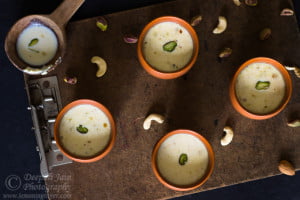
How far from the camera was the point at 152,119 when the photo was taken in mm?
1191

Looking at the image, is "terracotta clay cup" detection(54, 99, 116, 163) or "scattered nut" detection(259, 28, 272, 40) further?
"scattered nut" detection(259, 28, 272, 40)

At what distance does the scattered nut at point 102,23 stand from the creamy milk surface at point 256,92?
0.51 metres

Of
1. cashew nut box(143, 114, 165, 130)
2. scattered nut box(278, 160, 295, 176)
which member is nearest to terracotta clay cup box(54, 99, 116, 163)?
cashew nut box(143, 114, 165, 130)

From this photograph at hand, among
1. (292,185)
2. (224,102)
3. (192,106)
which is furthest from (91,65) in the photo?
(292,185)

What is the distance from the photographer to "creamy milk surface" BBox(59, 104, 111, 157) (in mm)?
1145

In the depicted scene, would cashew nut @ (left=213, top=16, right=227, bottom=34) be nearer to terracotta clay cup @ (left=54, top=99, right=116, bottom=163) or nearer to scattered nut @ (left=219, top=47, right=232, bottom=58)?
scattered nut @ (left=219, top=47, right=232, bottom=58)

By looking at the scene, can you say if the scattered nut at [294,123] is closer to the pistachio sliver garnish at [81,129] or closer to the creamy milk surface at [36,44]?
the pistachio sliver garnish at [81,129]

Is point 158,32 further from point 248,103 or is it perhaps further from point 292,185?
point 292,185

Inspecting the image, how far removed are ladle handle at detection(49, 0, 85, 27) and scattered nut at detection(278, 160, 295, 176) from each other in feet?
3.01

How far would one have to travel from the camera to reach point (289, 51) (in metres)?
1.26

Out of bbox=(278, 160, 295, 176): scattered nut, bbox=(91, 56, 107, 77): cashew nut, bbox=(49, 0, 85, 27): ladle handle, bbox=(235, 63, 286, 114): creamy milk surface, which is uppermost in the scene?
bbox=(49, 0, 85, 27): ladle handle

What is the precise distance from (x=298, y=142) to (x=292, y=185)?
0.21 meters

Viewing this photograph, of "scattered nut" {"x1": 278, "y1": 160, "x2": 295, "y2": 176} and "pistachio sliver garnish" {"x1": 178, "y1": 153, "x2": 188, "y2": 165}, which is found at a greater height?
"pistachio sliver garnish" {"x1": 178, "y1": 153, "x2": 188, "y2": 165}

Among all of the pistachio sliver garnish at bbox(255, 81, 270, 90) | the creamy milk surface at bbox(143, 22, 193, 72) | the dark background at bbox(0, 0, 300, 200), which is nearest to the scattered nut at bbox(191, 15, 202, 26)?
the creamy milk surface at bbox(143, 22, 193, 72)
